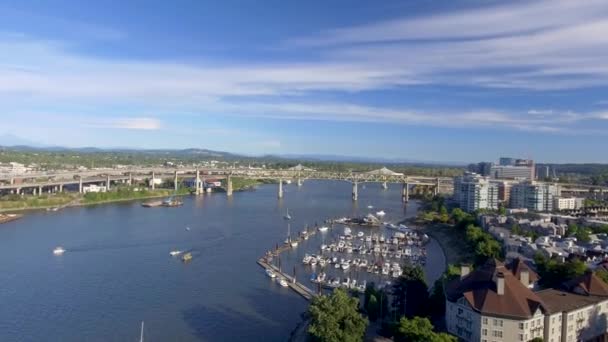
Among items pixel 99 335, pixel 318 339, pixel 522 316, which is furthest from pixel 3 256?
pixel 522 316

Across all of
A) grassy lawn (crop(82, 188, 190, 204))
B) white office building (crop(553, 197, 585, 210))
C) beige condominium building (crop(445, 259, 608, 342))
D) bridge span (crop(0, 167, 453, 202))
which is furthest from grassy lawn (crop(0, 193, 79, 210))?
white office building (crop(553, 197, 585, 210))

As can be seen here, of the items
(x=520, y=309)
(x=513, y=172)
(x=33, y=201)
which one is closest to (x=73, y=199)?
(x=33, y=201)

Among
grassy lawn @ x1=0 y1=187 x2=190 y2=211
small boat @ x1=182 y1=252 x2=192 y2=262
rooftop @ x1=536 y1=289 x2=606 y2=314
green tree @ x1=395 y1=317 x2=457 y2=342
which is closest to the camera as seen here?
green tree @ x1=395 y1=317 x2=457 y2=342

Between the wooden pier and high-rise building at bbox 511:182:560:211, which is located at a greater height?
high-rise building at bbox 511:182:560:211

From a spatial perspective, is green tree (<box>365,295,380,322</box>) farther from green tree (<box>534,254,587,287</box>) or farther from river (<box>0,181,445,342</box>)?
green tree (<box>534,254,587,287</box>)

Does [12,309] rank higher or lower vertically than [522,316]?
lower

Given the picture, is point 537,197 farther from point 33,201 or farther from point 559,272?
point 33,201

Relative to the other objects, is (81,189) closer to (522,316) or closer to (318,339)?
(318,339)
